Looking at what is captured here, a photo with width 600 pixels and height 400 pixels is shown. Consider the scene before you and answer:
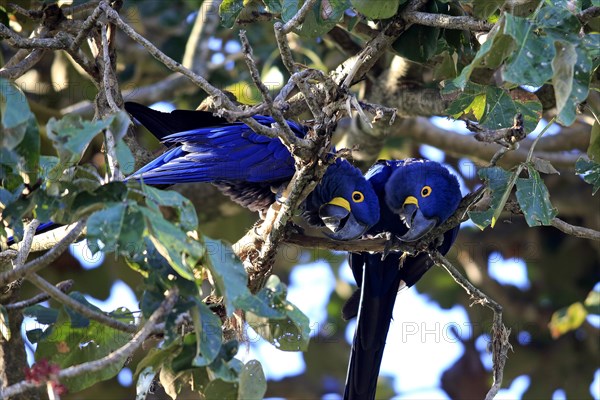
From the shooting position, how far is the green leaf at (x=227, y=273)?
8.78 ft

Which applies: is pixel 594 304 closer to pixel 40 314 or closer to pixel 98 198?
pixel 40 314

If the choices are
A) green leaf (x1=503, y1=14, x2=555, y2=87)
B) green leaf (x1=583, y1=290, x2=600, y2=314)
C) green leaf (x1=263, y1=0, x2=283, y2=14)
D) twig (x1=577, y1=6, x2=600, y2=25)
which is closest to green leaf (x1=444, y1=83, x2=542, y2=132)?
twig (x1=577, y1=6, x2=600, y2=25)

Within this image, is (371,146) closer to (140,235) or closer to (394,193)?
(394,193)

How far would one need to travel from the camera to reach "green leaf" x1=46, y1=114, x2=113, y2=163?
2605 millimetres

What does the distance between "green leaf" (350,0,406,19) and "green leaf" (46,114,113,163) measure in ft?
4.24

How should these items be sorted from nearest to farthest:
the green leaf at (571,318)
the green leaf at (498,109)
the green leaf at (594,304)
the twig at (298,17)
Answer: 1. the twig at (298,17)
2. the green leaf at (498,109)
3. the green leaf at (594,304)
4. the green leaf at (571,318)

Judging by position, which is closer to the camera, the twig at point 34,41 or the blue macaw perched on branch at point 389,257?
the twig at point 34,41

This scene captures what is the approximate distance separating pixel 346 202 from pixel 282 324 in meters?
1.80

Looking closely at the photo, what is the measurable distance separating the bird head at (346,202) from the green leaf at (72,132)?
225 cm

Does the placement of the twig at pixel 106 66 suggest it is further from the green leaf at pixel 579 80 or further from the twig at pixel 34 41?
the green leaf at pixel 579 80

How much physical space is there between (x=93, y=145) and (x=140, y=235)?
13.0 feet

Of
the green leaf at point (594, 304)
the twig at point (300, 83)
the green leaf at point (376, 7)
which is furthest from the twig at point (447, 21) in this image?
the green leaf at point (594, 304)

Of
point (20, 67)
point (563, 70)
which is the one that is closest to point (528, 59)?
point (563, 70)

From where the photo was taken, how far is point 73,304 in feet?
9.12
